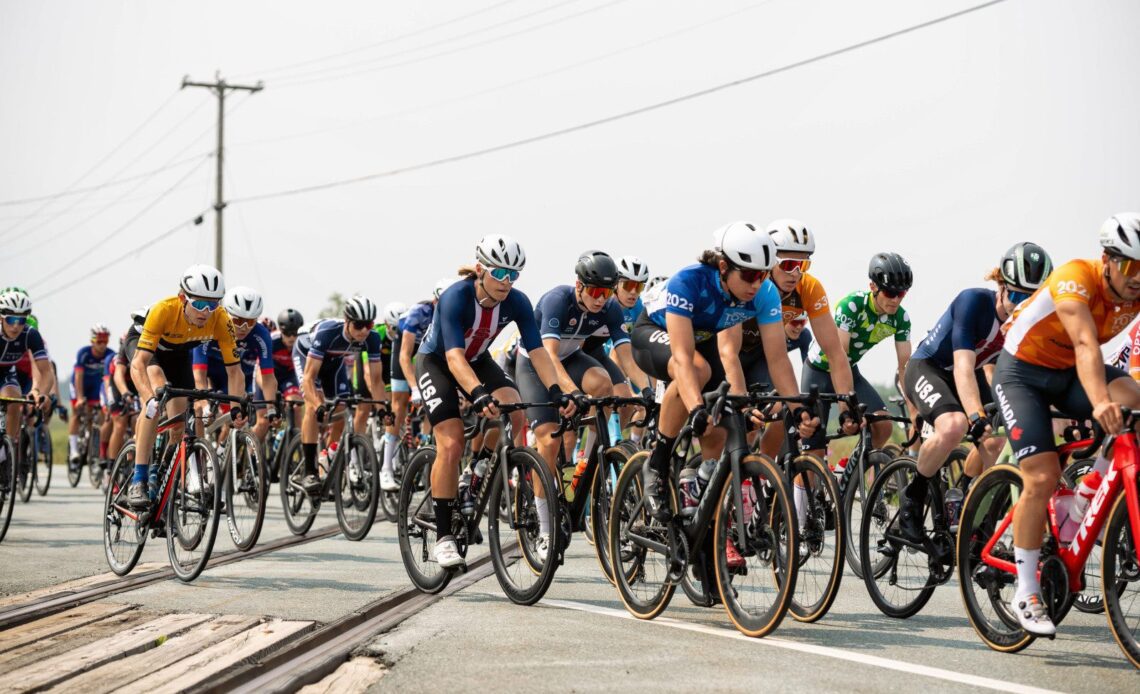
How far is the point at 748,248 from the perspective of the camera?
22.4 ft

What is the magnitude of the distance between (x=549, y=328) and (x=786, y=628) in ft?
12.9

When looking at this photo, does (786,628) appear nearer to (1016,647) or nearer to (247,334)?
(1016,647)

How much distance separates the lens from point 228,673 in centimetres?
538

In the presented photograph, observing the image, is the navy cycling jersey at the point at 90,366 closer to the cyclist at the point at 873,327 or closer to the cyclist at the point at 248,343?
the cyclist at the point at 248,343

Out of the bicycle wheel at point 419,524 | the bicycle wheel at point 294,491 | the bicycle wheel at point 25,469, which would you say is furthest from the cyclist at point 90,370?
the bicycle wheel at point 419,524

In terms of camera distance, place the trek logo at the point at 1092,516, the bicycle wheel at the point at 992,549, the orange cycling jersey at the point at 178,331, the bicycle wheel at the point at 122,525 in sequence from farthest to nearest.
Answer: the orange cycling jersey at the point at 178,331 < the bicycle wheel at the point at 122,525 < the bicycle wheel at the point at 992,549 < the trek logo at the point at 1092,516

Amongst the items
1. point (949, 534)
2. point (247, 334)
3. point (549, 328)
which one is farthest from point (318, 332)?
point (949, 534)

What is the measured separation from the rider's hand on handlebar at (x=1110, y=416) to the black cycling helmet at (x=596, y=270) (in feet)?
15.9

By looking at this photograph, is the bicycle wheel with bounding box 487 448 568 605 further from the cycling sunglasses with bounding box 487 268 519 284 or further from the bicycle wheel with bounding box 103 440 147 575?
the bicycle wheel with bounding box 103 440 147 575

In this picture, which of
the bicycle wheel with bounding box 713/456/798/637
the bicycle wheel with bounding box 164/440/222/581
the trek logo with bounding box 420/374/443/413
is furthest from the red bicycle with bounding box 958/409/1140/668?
the bicycle wheel with bounding box 164/440/222/581

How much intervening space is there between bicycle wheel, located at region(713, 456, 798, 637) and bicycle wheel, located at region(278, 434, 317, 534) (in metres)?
6.24

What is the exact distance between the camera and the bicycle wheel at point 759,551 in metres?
6.10

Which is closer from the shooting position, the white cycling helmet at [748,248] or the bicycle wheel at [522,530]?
the white cycling helmet at [748,248]

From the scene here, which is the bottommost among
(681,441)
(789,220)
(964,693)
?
(964,693)
